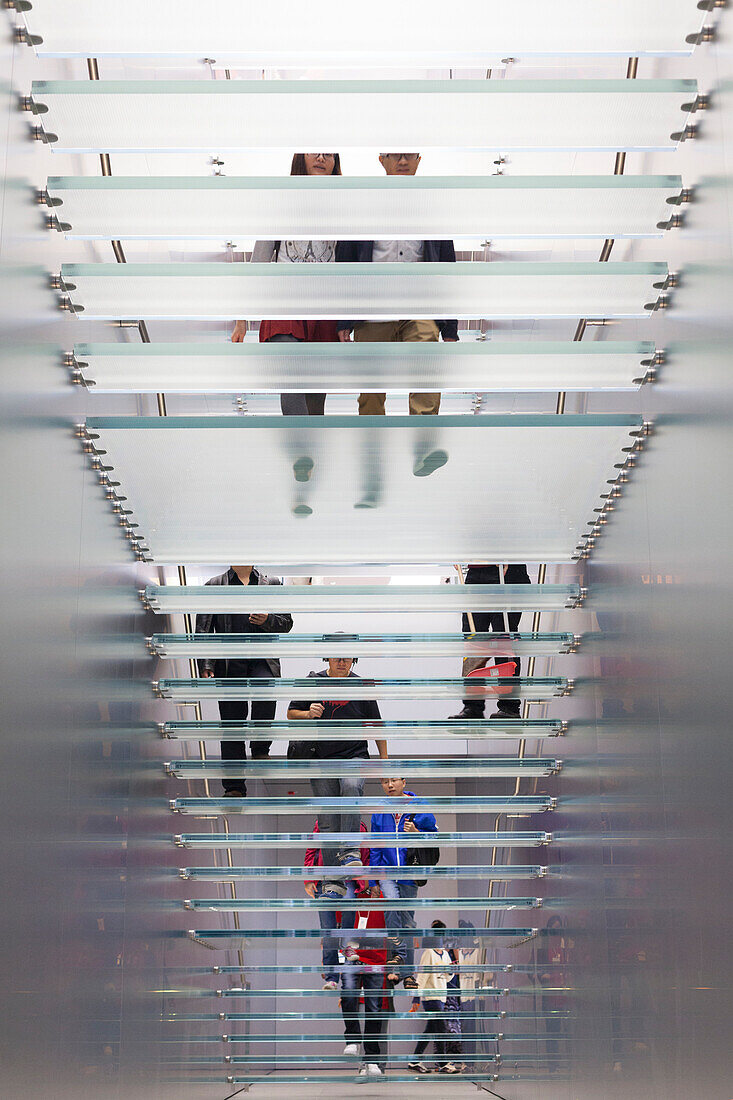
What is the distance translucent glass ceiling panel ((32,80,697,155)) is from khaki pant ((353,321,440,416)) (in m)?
1.65

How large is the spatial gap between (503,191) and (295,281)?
753mm

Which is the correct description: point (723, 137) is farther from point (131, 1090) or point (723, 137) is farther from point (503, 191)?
point (131, 1090)

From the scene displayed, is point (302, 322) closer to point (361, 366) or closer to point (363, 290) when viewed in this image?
point (361, 366)

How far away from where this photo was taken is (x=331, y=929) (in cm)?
614

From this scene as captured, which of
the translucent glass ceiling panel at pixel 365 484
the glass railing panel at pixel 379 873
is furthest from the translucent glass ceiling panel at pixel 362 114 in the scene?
the glass railing panel at pixel 379 873

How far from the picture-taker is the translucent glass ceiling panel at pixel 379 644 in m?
5.29

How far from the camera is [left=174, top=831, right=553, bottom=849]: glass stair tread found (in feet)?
18.4

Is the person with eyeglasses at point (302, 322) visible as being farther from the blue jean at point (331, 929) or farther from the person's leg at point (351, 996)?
the person's leg at point (351, 996)

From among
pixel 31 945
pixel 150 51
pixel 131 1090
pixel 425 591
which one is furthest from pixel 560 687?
pixel 150 51

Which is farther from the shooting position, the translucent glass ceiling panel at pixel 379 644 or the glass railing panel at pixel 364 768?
the glass railing panel at pixel 364 768

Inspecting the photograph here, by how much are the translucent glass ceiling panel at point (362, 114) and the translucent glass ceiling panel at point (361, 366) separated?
67 centimetres

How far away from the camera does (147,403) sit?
5484 mm

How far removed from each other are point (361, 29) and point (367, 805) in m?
3.48

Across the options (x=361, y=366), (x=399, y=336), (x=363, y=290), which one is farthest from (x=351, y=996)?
(x=363, y=290)
